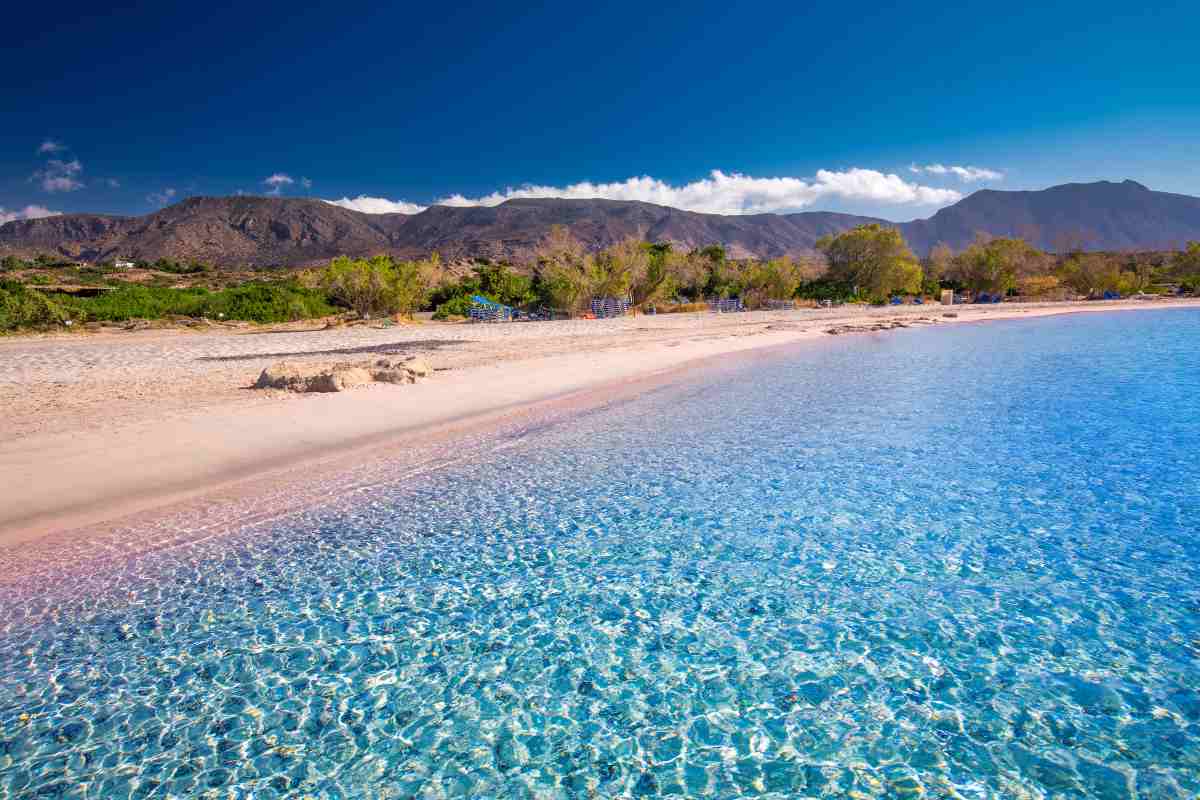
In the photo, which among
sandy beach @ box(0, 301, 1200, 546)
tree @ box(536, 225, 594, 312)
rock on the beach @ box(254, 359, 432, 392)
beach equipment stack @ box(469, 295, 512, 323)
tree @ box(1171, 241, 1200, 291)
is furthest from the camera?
tree @ box(1171, 241, 1200, 291)

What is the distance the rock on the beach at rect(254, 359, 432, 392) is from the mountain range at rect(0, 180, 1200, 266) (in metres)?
75.1

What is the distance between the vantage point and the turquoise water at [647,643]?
9.85 ft

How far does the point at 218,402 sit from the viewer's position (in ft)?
36.8

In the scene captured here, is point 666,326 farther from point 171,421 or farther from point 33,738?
point 33,738

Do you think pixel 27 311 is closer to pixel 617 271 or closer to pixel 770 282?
pixel 617 271

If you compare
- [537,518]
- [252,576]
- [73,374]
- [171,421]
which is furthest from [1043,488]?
Answer: [73,374]

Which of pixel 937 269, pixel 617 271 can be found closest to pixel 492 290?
pixel 617 271

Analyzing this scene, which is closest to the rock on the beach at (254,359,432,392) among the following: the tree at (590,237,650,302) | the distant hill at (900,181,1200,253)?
the tree at (590,237,650,302)

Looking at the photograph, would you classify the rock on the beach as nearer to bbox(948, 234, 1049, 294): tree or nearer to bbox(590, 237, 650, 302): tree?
bbox(590, 237, 650, 302): tree

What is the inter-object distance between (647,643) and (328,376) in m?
10.3

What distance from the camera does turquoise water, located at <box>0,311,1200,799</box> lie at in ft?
9.85

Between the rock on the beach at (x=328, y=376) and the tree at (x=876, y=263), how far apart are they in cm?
A: 4887

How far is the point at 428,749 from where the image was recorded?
315cm

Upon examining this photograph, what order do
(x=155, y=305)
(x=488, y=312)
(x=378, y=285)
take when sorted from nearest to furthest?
(x=155, y=305), (x=378, y=285), (x=488, y=312)
